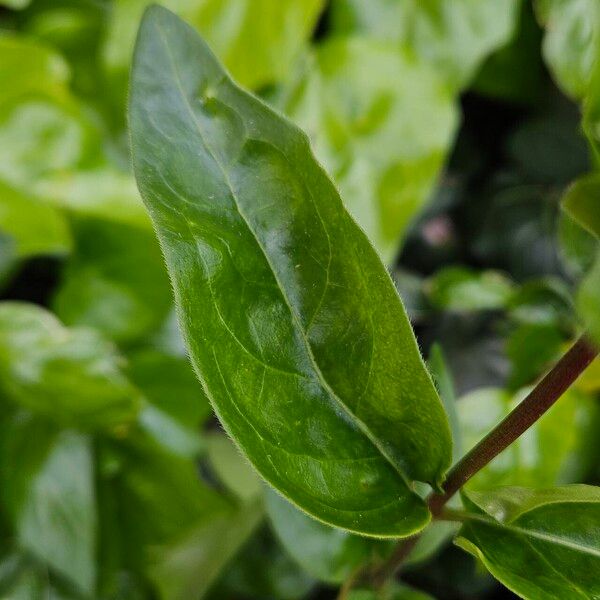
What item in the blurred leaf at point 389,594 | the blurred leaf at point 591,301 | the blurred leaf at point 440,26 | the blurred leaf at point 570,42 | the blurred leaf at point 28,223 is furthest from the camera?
the blurred leaf at point 440,26

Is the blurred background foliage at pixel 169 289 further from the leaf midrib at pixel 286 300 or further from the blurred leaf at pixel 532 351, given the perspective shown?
the leaf midrib at pixel 286 300

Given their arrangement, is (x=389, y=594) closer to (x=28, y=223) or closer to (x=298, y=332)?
(x=298, y=332)

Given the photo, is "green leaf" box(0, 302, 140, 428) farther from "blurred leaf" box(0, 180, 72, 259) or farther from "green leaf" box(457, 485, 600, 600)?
"green leaf" box(457, 485, 600, 600)

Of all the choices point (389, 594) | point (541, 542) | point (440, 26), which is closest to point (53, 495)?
point (389, 594)

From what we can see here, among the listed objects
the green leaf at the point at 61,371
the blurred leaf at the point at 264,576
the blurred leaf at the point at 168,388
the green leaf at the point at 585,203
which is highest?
the green leaf at the point at 585,203

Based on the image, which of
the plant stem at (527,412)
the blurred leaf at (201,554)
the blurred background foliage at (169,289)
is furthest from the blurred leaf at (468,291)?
the plant stem at (527,412)

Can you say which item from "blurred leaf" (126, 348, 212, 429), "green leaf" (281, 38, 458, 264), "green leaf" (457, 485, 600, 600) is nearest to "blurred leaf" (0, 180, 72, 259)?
"blurred leaf" (126, 348, 212, 429)
